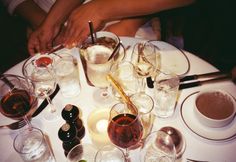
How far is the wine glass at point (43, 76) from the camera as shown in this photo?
5.02 ft

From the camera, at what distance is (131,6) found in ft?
6.99

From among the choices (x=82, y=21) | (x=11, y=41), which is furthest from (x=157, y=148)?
(x=11, y=41)

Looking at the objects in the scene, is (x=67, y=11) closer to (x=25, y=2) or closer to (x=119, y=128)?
(x=25, y=2)

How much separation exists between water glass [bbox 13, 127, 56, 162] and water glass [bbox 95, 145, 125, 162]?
0.26 metres

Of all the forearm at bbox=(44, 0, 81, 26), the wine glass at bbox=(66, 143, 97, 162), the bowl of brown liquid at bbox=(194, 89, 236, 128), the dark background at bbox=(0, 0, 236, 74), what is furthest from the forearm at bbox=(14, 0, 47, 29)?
the bowl of brown liquid at bbox=(194, 89, 236, 128)

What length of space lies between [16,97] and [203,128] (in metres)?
0.96

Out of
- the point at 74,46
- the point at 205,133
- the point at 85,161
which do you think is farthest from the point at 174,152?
the point at 74,46

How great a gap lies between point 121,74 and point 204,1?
2.28 metres

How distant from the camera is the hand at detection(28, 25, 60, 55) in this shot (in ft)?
7.58

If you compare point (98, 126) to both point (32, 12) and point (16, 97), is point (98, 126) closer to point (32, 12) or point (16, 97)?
point (16, 97)

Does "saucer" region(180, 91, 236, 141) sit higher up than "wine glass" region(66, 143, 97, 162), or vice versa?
"wine glass" region(66, 143, 97, 162)

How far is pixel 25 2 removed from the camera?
257 centimetres

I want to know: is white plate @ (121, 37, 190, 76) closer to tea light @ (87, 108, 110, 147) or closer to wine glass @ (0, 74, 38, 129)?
tea light @ (87, 108, 110, 147)

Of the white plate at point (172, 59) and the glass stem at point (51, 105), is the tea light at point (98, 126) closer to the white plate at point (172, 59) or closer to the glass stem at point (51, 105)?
the glass stem at point (51, 105)
